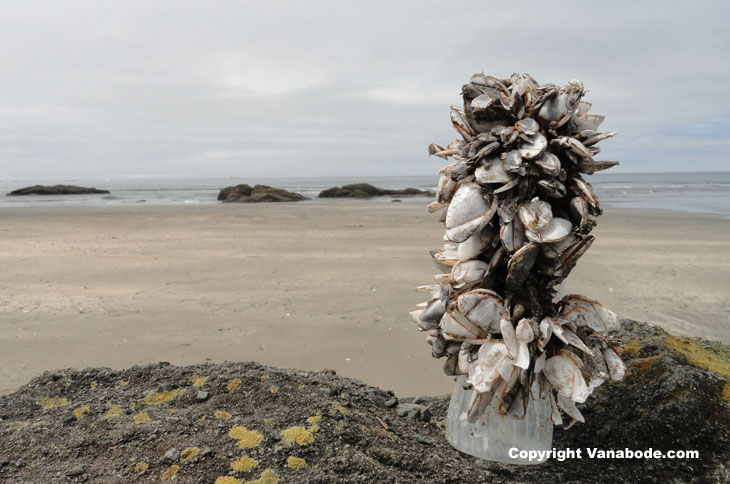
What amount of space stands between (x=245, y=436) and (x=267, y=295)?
4.43 metres

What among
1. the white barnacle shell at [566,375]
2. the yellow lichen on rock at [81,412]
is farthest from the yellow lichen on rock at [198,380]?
the white barnacle shell at [566,375]

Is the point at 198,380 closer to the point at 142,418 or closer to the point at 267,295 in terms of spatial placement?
the point at 142,418

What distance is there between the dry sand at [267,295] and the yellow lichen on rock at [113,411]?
173 centimetres

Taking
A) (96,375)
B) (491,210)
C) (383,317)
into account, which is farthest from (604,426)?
(383,317)

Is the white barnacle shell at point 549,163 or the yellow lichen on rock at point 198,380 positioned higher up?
the white barnacle shell at point 549,163

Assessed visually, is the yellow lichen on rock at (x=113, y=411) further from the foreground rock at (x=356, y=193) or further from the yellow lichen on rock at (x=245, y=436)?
the foreground rock at (x=356, y=193)

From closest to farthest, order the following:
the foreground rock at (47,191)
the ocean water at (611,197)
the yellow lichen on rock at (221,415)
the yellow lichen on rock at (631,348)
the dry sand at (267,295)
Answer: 1. the yellow lichen on rock at (221,415)
2. the yellow lichen on rock at (631,348)
3. the dry sand at (267,295)
4. the ocean water at (611,197)
5. the foreground rock at (47,191)

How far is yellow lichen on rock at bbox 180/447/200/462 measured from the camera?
165 centimetres

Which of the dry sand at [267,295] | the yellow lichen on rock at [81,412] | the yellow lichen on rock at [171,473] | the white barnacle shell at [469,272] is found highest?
the white barnacle shell at [469,272]

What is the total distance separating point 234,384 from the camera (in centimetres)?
228

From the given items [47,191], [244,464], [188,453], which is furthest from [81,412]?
[47,191]

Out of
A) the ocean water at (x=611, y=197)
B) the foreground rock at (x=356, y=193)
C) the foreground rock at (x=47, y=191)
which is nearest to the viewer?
the ocean water at (x=611, y=197)

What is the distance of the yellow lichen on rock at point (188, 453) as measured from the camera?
1.65 meters

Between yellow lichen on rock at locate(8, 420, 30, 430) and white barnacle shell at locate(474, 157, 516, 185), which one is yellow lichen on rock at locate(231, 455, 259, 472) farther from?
white barnacle shell at locate(474, 157, 516, 185)
